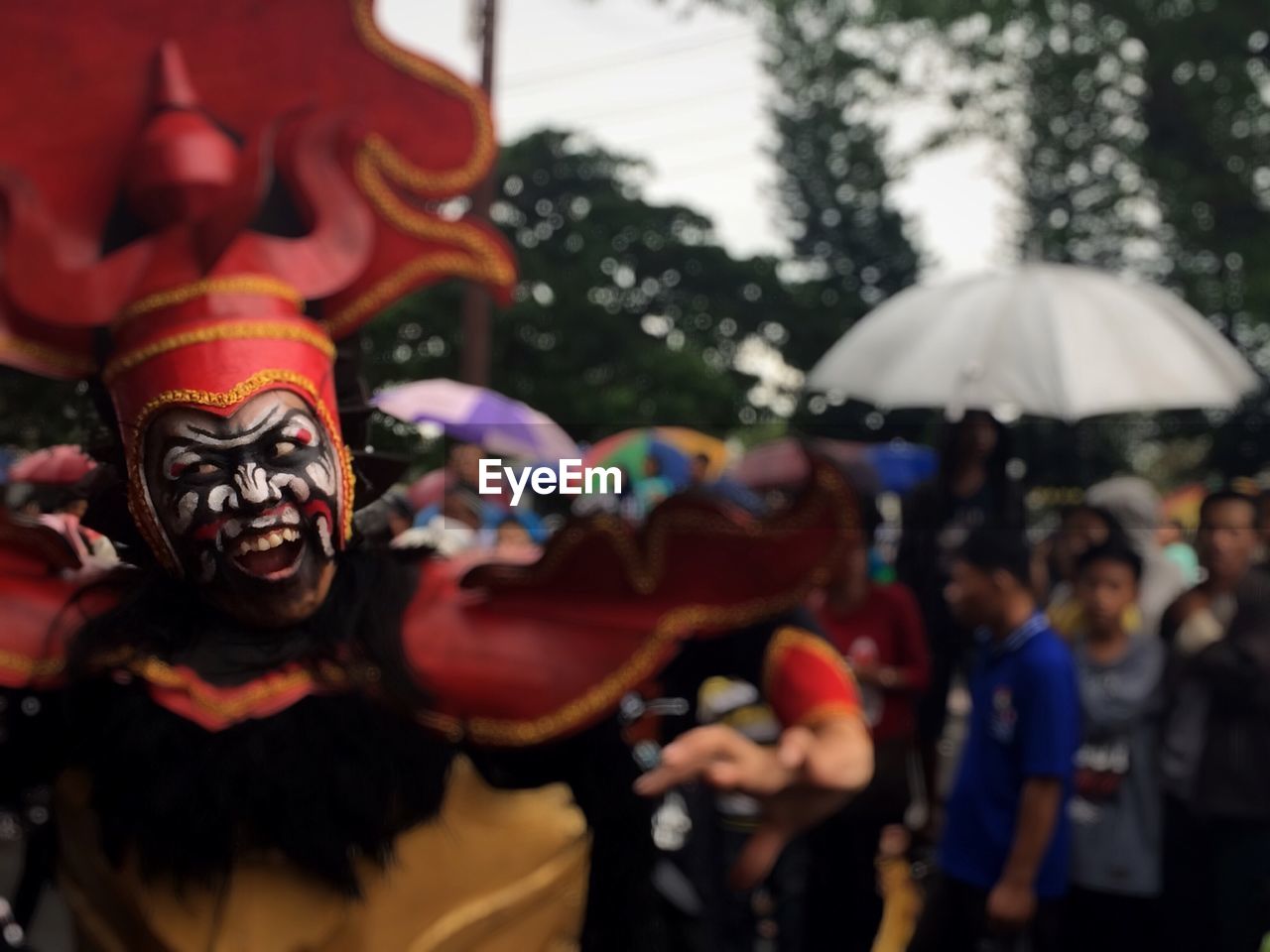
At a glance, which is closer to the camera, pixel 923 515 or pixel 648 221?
pixel 648 221

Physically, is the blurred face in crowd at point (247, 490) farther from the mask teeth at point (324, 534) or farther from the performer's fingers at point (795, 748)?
the performer's fingers at point (795, 748)

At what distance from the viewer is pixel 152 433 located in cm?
154

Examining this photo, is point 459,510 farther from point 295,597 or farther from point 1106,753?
point 1106,753

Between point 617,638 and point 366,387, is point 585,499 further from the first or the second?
point 366,387

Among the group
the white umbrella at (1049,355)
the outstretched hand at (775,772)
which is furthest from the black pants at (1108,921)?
the outstretched hand at (775,772)

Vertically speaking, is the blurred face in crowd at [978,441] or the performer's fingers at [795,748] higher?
the blurred face in crowd at [978,441]

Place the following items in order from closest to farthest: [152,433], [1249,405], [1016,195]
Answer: [152,433] < [1249,405] < [1016,195]

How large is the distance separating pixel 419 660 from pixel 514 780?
0.18 meters

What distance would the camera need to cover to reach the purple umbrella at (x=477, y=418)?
1916 millimetres

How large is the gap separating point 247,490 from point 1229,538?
89.8 inches

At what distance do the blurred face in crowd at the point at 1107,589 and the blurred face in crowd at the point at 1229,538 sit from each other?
0.19 meters

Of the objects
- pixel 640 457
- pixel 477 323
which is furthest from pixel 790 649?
pixel 640 457

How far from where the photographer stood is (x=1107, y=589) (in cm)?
308

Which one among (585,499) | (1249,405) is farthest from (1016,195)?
(585,499)
